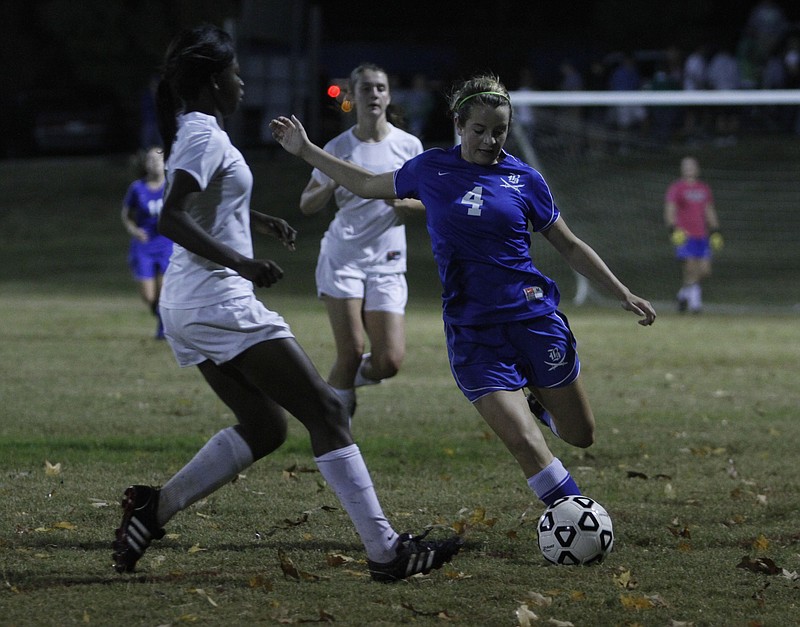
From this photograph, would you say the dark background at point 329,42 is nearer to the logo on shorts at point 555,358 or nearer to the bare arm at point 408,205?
the bare arm at point 408,205

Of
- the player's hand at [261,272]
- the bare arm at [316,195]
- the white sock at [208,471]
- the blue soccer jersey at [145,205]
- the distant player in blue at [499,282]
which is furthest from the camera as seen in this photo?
the blue soccer jersey at [145,205]

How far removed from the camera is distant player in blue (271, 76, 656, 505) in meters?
5.79

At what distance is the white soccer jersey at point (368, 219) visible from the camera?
8391mm

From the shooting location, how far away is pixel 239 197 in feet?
17.8

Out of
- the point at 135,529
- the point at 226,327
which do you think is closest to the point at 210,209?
the point at 226,327

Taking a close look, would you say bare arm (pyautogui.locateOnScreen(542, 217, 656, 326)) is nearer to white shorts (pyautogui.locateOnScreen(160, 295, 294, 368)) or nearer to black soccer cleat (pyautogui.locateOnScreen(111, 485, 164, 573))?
white shorts (pyautogui.locateOnScreen(160, 295, 294, 368))

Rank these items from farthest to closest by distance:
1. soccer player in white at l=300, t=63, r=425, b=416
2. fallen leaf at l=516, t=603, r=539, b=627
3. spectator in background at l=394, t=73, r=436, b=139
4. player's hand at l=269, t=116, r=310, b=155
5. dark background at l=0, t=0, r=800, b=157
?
dark background at l=0, t=0, r=800, b=157, spectator in background at l=394, t=73, r=436, b=139, soccer player in white at l=300, t=63, r=425, b=416, player's hand at l=269, t=116, r=310, b=155, fallen leaf at l=516, t=603, r=539, b=627

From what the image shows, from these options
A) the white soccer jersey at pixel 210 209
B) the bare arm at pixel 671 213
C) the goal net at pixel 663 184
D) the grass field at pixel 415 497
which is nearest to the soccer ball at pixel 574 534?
the grass field at pixel 415 497

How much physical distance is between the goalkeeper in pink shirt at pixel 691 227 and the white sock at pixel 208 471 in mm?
13899

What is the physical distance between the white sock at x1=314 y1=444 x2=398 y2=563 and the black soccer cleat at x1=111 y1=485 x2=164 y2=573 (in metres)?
0.78

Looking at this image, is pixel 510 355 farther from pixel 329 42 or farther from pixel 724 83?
pixel 329 42

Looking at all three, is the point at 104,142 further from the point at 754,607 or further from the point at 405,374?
the point at 754,607

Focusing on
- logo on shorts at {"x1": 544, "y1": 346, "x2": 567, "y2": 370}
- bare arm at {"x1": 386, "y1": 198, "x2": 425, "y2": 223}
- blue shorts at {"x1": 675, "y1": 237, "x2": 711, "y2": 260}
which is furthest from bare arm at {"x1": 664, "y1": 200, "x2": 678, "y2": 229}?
logo on shorts at {"x1": 544, "y1": 346, "x2": 567, "y2": 370}

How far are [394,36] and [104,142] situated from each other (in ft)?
35.0
